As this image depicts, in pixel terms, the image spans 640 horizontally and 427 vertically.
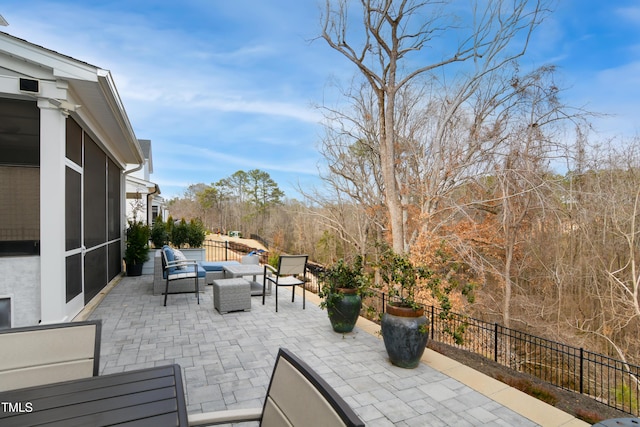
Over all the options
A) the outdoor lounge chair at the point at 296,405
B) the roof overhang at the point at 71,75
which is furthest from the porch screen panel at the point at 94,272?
the outdoor lounge chair at the point at 296,405

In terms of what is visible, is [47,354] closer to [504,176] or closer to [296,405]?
[296,405]

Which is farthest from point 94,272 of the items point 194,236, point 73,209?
point 194,236

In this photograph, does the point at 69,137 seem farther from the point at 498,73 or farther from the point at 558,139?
the point at 498,73

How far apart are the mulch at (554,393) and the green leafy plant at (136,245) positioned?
7.06 metres

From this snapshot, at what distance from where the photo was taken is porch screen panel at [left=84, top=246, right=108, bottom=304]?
16.9ft

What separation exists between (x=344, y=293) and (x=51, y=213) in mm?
3615

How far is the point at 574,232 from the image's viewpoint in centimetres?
907

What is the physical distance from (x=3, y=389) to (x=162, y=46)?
8.30 metres

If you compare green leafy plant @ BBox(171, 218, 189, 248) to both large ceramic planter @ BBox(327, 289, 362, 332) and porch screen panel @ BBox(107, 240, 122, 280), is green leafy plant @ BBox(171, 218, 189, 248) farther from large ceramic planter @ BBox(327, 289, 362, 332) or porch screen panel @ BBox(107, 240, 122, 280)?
large ceramic planter @ BBox(327, 289, 362, 332)

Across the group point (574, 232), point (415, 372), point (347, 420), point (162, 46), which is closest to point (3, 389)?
point (347, 420)

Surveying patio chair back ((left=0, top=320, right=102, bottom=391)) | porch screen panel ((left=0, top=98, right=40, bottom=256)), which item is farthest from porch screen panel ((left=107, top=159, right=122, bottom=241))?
patio chair back ((left=0, top=320, right=102, bottom=391))

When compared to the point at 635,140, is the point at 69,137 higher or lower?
lower

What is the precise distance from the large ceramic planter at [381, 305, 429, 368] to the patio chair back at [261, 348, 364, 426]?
87.1 inches

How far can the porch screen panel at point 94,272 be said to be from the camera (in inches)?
202
